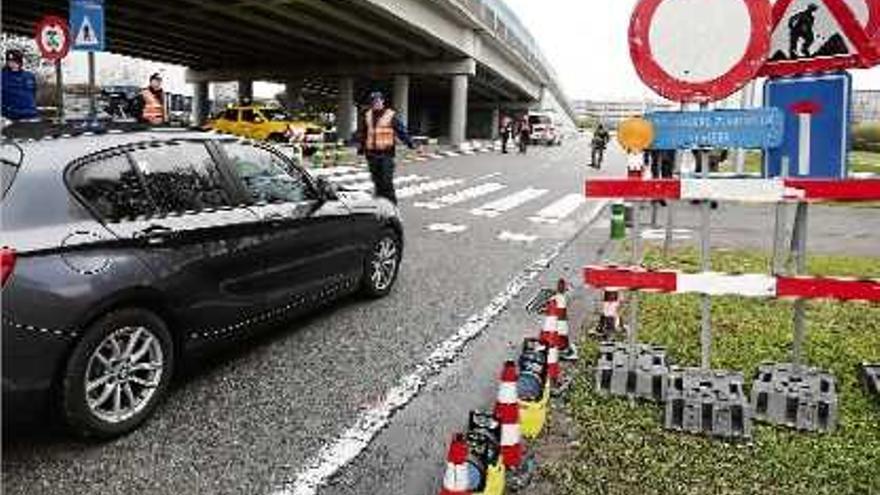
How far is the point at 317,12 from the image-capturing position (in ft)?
116

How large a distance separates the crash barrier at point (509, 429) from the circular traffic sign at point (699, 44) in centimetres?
144

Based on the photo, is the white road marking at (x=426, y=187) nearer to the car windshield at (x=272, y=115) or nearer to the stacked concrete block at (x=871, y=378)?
the stacked concrete block at (x=871, y=378)

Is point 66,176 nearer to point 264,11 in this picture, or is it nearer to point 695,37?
point 695,37

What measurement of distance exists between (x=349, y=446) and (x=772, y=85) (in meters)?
3.04

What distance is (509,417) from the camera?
11.9ft

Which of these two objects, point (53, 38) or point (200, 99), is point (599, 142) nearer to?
point (53, 38)

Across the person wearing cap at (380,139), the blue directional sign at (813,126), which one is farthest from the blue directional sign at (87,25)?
the blue directional sign at (813,126)

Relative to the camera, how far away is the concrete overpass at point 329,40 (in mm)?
35125

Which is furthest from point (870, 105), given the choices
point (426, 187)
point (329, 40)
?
point (426, 187)

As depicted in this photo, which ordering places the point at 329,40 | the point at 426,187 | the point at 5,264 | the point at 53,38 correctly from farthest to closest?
the point at 329,40 < the point at 426,187 < the point at 53,38 < the point at 5,264

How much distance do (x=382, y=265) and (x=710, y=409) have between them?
3361 millimetres

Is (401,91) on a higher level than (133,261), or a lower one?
higher

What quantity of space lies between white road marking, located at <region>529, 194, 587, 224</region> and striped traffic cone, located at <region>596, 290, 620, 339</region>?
708 centimetres

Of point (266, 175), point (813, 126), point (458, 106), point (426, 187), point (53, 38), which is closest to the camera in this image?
point (813, 126)
